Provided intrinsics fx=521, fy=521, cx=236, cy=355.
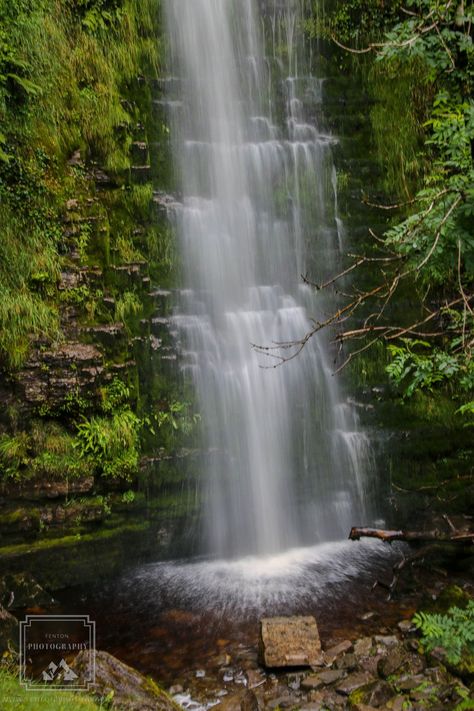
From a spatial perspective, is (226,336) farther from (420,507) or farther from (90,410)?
(420,507)

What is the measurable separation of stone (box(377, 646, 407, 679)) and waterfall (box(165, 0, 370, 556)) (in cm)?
279

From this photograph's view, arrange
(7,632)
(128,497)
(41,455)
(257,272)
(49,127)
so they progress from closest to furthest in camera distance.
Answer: (7,632), (41,455), (128,497), (49,127), (257,272)

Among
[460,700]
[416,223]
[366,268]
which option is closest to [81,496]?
[460,700]

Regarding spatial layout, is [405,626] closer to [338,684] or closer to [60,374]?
[338,684]

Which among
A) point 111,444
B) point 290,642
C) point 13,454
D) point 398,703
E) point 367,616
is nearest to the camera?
point 398,703

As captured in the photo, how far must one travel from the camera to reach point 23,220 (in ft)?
23.5

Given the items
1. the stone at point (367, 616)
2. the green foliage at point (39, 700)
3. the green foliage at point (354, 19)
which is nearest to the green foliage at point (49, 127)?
the green foliage at point (39, 700)

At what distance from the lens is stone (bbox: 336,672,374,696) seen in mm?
4504

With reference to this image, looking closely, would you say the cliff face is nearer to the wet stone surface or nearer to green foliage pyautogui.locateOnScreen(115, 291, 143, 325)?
Result: green foliage pyautogui.locateOnScreen(115, 291, 143, 325)

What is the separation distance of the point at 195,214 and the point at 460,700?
7167 mm

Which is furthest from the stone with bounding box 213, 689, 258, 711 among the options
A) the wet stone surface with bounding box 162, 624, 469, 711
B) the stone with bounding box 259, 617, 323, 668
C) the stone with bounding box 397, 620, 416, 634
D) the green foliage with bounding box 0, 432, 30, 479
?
the green foliage with bounding box 0, 432, 30, 479

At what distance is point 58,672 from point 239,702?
1.64 metres

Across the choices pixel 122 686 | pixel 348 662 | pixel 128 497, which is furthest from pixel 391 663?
pixel 128 497
